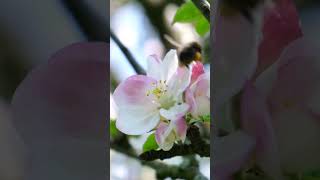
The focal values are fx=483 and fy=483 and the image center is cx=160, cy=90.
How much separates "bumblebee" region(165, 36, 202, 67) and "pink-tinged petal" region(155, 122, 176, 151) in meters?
0.20

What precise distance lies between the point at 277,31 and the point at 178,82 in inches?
12.8

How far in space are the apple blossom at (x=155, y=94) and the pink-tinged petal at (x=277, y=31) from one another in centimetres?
24

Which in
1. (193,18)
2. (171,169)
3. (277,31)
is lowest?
(171,169)

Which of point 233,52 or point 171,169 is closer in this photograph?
point 233,52

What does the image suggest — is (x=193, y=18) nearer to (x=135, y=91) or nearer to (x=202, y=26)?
(x=202, y=26)

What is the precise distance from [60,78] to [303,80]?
27.3 inches

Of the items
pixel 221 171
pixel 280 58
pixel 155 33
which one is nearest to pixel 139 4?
pixel 155 33

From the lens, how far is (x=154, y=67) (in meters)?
1.46

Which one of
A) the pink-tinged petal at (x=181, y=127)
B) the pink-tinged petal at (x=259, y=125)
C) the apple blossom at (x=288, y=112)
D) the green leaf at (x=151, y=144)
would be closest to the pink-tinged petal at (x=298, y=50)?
the apple blossom at (x=288, y=112)

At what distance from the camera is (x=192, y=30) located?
4.86 feet

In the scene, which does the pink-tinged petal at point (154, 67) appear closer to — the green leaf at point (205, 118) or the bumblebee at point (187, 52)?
the bumblebee at point (187, 52)

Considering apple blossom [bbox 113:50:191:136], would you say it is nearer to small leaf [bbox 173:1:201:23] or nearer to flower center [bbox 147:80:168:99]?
flower center [bbox 147:80:168:99]

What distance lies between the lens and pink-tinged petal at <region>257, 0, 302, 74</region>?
140 cm

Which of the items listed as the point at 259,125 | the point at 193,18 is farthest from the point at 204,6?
the point at 259,125
